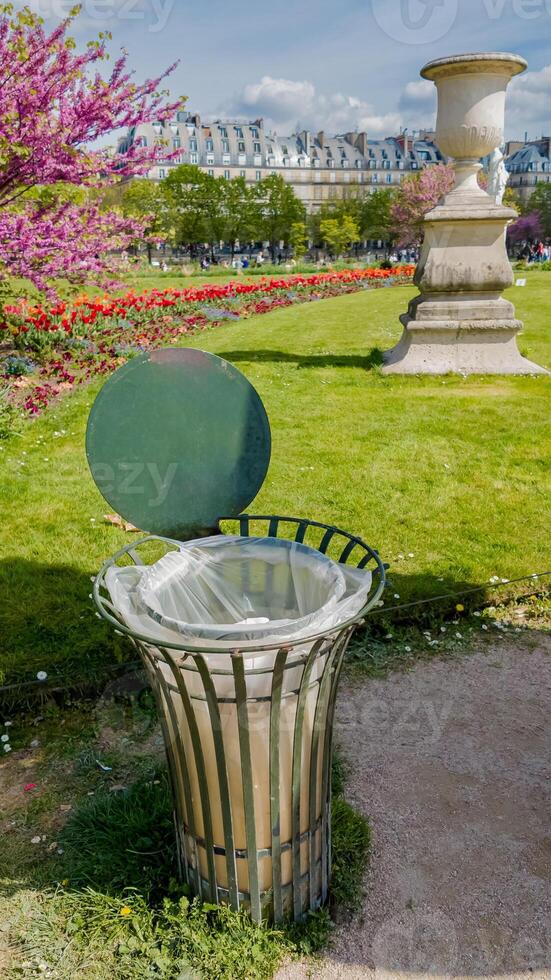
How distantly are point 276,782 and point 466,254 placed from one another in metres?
7.64

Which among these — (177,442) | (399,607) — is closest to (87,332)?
(399,607)

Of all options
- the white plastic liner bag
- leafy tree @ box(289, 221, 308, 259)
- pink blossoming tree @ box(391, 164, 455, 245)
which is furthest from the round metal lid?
leafy tree @ box(289, 221, 308, 259)

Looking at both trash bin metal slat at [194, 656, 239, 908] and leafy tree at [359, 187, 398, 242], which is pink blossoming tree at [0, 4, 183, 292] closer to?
trash bin metal slat at [194, 656, 239, 908]

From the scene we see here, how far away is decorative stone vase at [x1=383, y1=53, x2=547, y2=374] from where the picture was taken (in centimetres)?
784

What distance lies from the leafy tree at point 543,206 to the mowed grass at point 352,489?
64.6 m

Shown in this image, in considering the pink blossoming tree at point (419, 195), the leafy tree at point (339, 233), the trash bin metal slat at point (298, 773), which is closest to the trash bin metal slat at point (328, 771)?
the trash bin metal slat at point (298, 773)

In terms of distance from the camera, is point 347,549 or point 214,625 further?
point 347,549

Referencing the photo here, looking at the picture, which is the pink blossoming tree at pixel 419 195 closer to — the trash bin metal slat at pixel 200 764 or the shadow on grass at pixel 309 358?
the shadow on grass at pixel 309 358

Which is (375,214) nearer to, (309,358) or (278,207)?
(278,207)

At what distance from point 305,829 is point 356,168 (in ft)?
322

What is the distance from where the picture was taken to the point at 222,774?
195 centimetres

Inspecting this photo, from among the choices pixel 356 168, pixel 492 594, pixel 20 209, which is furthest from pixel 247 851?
pixel 356 168

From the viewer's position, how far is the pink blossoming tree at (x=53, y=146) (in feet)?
20.7

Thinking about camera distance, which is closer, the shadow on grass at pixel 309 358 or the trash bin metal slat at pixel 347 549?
the trash bin metal slat at pixel 347 549
